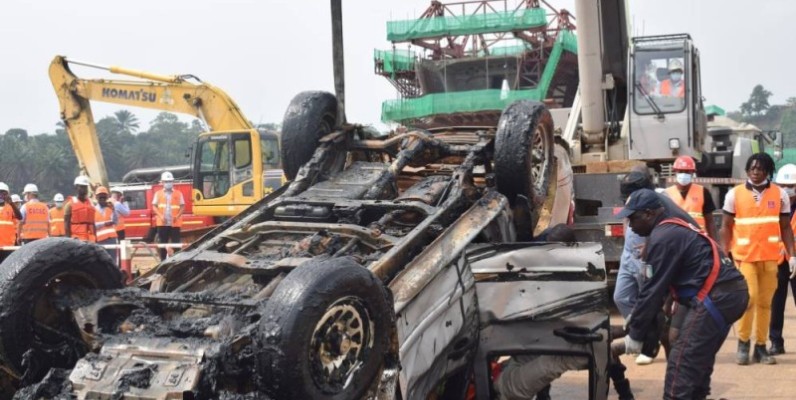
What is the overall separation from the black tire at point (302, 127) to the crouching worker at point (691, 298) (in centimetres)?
285

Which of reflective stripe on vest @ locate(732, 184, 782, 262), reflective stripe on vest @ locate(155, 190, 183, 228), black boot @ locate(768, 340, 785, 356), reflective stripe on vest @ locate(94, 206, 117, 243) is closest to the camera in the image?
reflective stripe on vest @ locate(732, 184, 782, 262)

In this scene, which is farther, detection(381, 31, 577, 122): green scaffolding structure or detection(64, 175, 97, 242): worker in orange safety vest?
detection(381, 31, 577, 122): green scaffolding structure

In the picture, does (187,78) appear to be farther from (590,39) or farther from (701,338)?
(701,338)

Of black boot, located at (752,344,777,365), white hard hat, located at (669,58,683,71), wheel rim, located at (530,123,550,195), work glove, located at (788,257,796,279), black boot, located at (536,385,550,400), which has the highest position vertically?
white hard hat, located at (669,58,683,71)

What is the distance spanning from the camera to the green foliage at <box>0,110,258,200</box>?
55.4m

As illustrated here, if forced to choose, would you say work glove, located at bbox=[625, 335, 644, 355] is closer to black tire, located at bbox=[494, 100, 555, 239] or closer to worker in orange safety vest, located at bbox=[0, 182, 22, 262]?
black tire, located at bbox=[494, 100, 555, 239]

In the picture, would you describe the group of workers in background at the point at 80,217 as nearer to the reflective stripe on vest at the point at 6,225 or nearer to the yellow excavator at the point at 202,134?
the reflective stripe on vest at the point at 6,225

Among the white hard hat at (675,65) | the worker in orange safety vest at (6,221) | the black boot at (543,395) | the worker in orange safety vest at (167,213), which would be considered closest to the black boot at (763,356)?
the black boot at (543,395)

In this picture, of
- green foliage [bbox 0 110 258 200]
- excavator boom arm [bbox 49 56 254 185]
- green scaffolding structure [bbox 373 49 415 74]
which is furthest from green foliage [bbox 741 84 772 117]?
excavator boom arm [bbox 49 56 254 185]

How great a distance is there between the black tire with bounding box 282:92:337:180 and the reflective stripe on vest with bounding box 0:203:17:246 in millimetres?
6215

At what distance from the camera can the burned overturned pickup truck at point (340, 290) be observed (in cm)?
385

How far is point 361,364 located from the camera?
13.4 feet

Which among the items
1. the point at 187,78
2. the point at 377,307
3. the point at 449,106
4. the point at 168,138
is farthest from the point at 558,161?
the point at 168,138

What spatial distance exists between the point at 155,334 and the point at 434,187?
2292mm
